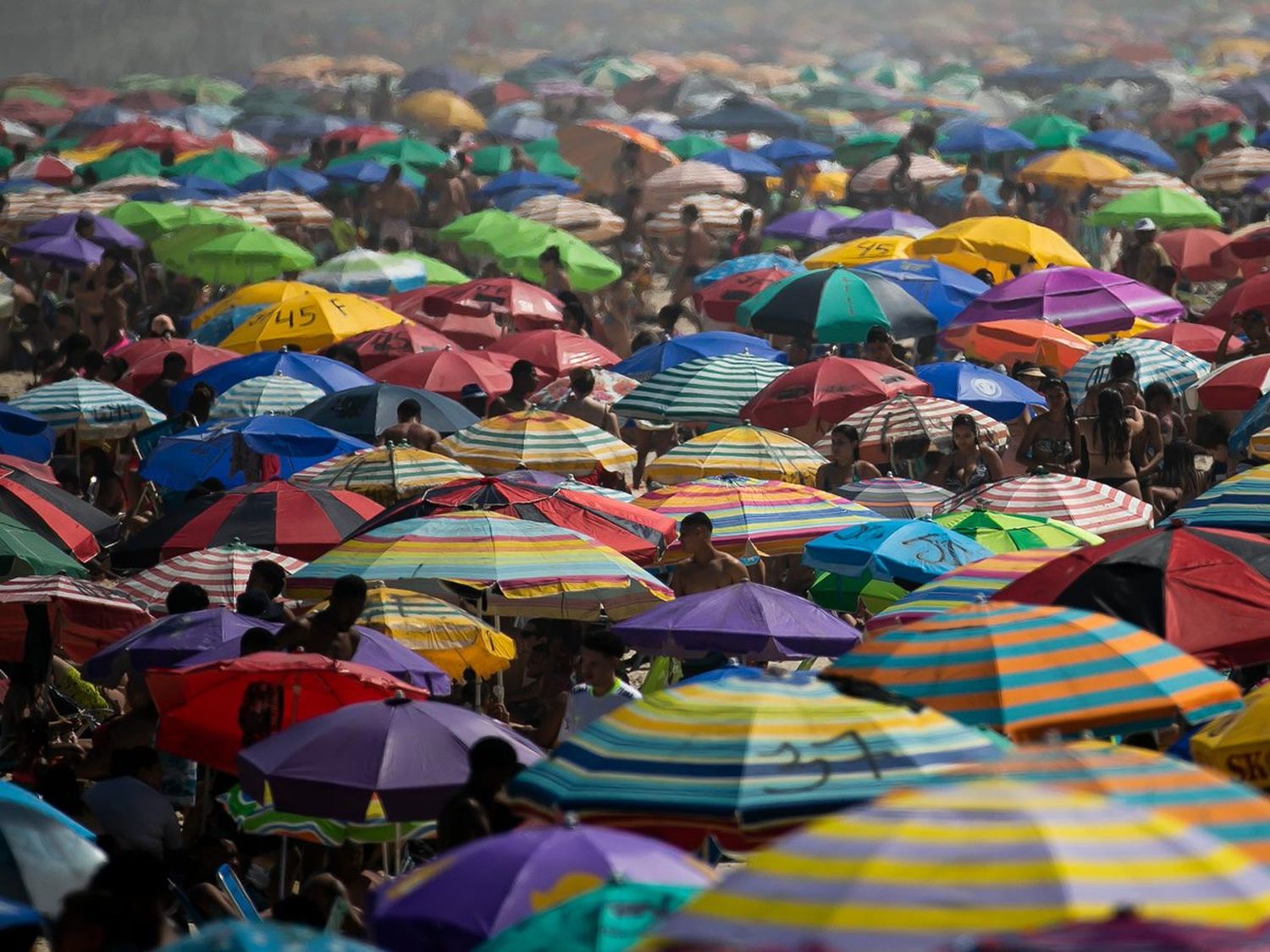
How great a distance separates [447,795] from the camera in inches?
261

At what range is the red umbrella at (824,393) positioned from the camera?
13977 millimetres

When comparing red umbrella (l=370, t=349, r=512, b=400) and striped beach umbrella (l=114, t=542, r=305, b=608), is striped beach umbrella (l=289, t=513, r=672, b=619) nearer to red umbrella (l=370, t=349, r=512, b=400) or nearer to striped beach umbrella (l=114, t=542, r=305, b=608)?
striped beach umbrella (l=114, t=542, r=305, b=608)

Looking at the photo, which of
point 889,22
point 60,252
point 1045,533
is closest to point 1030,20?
point 889,22

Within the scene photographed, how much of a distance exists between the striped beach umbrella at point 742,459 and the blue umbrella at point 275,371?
348 cm

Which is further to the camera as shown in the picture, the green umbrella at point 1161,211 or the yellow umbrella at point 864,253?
the green umbrella at point 1161,211

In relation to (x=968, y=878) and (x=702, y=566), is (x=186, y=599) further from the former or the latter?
(x=968, y=878)

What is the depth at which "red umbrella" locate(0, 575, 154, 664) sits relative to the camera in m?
9.52

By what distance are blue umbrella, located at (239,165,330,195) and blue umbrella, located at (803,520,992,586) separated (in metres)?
18.8

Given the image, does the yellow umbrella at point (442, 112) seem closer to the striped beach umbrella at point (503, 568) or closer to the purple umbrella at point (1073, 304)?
the purple umbrella at point (1073, 304)

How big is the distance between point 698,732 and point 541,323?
13.2 metres

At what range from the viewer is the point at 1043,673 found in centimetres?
666

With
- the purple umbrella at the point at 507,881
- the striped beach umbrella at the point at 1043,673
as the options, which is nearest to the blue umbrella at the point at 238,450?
the striped beach umbrella at the point at 1043,673

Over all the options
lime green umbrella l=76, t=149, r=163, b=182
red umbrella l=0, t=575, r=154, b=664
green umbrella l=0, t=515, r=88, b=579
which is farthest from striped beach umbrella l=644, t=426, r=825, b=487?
lime green umbrella l=76, t=149, r=163, b=182

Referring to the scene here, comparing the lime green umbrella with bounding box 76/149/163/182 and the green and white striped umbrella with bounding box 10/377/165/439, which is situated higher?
the green and white striped umbrella with bounding box 10/377/165/439
